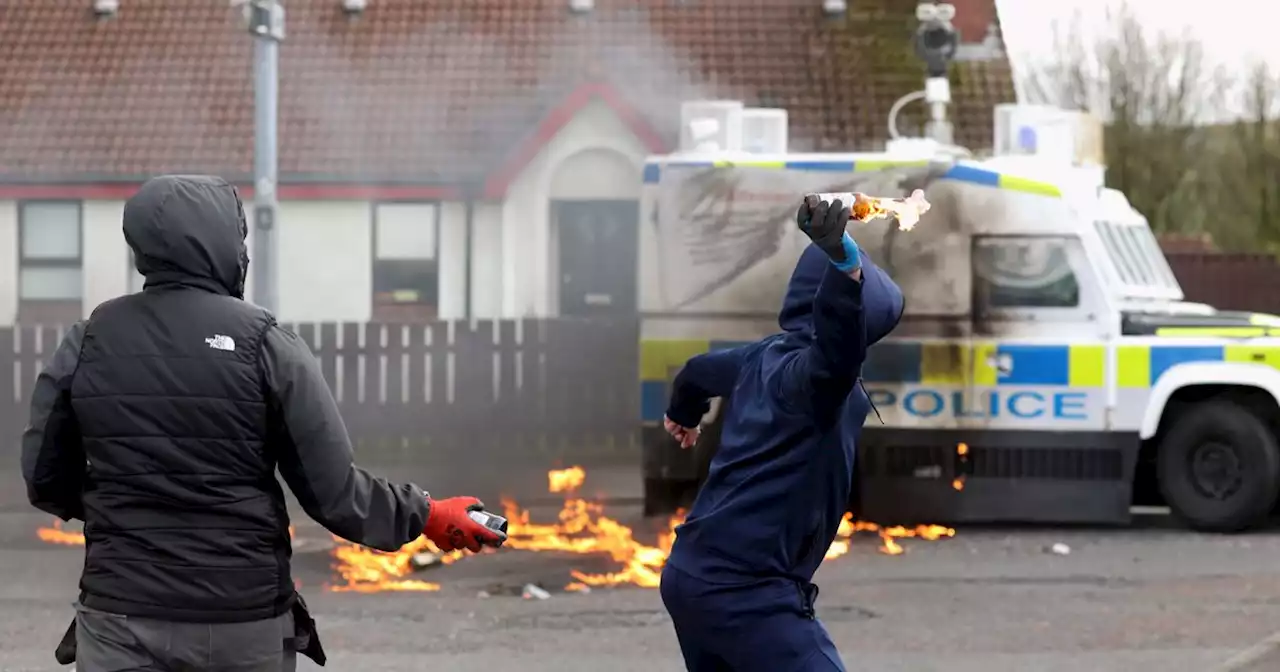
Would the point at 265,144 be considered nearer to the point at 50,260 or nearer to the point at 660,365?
the point at 660,365

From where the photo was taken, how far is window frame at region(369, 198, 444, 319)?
21.0 meters

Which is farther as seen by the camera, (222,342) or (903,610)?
(903,610)

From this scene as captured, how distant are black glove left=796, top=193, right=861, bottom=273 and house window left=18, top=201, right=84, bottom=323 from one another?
747 inches

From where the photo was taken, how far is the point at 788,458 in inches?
163

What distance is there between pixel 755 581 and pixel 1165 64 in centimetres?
2980

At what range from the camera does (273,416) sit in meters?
3.73

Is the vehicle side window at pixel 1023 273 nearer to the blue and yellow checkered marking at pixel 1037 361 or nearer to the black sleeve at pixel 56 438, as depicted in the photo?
the blue and yellow checkered marking at pixel 1037 361

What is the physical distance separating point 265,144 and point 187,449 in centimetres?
952

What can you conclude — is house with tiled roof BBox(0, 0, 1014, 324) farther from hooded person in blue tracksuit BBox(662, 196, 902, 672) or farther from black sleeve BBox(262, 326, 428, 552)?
black sleeve BBox(262, 326, 428, 552)

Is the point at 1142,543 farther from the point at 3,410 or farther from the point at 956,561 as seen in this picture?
the point at 3,410

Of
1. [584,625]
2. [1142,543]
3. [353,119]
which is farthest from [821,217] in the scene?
[353,119]

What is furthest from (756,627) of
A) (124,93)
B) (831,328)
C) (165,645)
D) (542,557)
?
(124,93)

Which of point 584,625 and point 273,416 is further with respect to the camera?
point 584,625

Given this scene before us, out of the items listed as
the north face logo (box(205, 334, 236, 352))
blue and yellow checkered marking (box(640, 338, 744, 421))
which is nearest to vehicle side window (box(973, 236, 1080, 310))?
blue and yellow checkered marking (box(640, 338, 744, 421))
